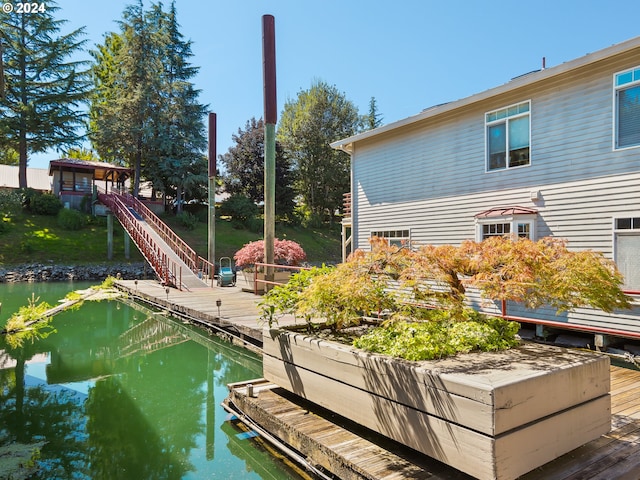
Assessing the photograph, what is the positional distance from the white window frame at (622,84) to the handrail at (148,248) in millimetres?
11474

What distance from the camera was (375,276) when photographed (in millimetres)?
4012

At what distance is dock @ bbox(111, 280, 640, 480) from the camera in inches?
108

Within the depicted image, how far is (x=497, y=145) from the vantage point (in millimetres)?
9109

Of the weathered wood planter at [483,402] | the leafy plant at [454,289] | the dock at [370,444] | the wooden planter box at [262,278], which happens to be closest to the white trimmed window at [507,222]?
the dock at [370,444]

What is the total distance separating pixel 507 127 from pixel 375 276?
653cm

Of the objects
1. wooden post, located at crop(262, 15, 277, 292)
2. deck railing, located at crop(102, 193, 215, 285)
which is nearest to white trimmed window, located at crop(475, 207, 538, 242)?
wooden post, located at crop(262, 15, 277, 292)

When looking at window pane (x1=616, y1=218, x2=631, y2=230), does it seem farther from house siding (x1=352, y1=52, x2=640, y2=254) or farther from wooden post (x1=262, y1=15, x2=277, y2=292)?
wooden post (x1=262, y1=15, x2=277, y2=292)

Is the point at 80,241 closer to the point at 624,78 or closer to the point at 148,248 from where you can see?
the point at 148,248

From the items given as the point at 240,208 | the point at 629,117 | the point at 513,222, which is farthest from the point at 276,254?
the point at 240,208

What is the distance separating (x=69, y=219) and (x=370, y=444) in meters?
24.3

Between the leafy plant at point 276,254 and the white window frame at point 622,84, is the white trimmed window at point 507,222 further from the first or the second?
the leafy plant at point 276,254

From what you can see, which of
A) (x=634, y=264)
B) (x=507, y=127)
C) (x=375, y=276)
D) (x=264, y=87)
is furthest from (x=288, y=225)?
(x=375, y=276)

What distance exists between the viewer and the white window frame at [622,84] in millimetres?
6883

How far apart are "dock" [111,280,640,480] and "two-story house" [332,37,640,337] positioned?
3.10 meters
